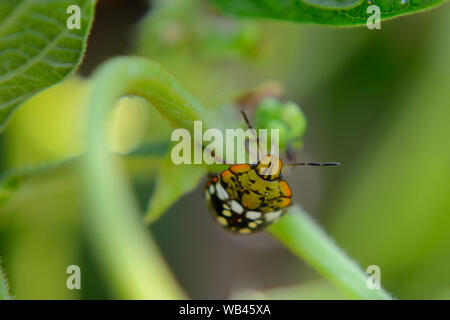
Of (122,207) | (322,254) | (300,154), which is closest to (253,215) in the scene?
(322,254)

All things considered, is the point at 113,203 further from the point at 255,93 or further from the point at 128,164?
the point at 128,164

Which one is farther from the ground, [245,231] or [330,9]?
[330,9]

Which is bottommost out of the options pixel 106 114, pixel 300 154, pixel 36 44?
pixel 300 154

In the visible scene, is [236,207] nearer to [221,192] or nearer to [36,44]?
[221,192]

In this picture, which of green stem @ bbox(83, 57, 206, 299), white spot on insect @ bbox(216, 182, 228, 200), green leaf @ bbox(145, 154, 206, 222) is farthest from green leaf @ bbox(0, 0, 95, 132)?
white spot on insect @ bbox(216, 182, 228, 200)

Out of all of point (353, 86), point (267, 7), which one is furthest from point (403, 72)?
point (267, 7)

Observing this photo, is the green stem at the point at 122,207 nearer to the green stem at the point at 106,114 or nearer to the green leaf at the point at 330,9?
the green stem at the point at 106,114
